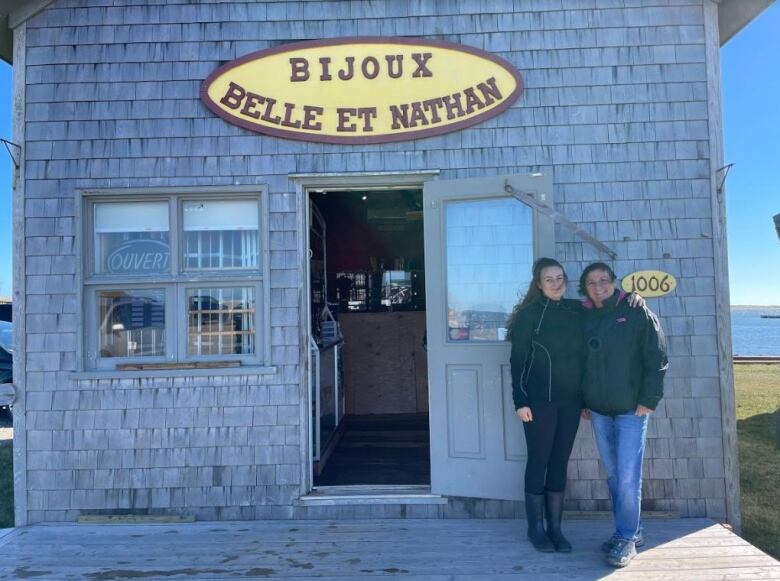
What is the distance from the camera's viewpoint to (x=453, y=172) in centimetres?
367

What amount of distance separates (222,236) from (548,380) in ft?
7.49

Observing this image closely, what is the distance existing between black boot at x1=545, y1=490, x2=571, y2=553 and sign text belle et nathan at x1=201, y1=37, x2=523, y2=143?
2.30 meters

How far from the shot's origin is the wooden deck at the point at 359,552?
2.85 metres

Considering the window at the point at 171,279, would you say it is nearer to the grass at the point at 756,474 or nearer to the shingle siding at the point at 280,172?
the shingle siding at the point at 280,172

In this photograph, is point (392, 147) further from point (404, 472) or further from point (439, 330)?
point (404, 472)

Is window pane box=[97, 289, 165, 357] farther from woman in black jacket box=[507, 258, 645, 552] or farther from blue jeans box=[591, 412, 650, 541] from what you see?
blue jeans box=[591, 412, 650, 541]

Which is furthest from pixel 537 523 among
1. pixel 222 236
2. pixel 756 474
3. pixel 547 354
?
pixel 756 474

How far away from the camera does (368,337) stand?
280 inches

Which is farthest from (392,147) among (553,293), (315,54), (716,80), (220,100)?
(716,80)

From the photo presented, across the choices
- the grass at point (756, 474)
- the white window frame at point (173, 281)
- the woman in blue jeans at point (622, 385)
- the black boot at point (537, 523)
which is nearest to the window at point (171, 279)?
the white window frame at point (173, 281)

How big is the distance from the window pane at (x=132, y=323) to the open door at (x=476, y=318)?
1.81m

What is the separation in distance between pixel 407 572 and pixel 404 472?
158 cm

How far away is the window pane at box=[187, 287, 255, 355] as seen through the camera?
3736 mm

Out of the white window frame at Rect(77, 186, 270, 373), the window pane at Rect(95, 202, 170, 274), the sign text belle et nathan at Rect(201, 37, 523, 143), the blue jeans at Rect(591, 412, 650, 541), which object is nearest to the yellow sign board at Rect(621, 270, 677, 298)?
the blue jeans at Rect(591, 412, 650, 541)
